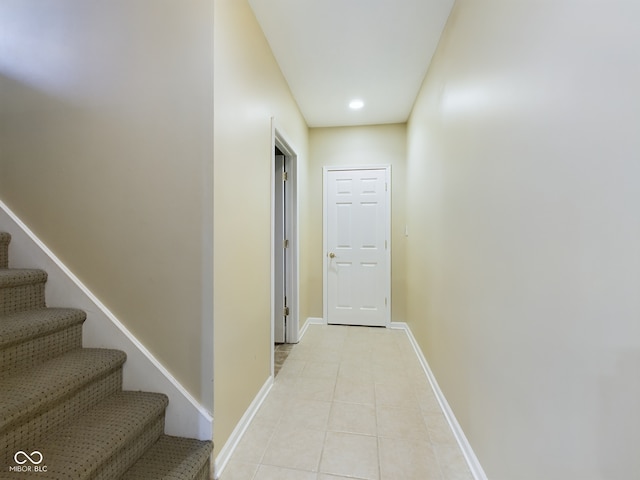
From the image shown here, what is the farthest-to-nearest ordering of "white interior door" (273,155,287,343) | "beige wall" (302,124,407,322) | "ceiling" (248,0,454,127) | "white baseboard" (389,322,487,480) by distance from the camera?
"beige wall" (302,124,407,322) < "white interior door" (273,155,287,343) < "ceiling" (248,0,454,127) < "white baseboard" (389,322,487,480)

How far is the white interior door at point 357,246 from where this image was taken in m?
3.58

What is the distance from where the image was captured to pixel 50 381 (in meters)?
1.11

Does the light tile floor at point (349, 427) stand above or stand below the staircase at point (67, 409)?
below

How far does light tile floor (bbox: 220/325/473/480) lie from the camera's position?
1370 millimetres

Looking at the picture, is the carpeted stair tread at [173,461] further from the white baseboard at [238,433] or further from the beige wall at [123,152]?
the beige wall at [123,152]

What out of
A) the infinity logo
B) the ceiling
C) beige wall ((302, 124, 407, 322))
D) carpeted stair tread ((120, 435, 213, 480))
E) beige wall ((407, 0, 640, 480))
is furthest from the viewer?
beige wall ((302, 124, 407, 322))

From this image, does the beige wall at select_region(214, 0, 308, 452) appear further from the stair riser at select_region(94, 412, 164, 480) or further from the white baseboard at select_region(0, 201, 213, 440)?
the stair riser at select_region(94, 412, 164, 480)

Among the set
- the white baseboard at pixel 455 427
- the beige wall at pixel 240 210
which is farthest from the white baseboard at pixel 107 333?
Result: the white baseboard at pixel 455 427

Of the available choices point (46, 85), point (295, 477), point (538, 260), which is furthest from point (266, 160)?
point (295, 477)

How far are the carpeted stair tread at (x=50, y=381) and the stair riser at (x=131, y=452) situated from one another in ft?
1.04

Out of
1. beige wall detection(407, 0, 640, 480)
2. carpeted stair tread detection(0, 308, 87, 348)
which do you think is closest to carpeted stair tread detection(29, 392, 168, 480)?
carpeted stair tread detection(0, 308, 87, 348)

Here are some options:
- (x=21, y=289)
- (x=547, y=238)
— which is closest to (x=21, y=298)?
(x=21, y=289)

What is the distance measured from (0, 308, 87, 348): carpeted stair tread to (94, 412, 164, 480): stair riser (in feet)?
2.07

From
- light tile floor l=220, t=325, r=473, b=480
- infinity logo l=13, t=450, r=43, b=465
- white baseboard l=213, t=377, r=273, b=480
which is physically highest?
infinity logo l=13, t=450, r=43, b=465
